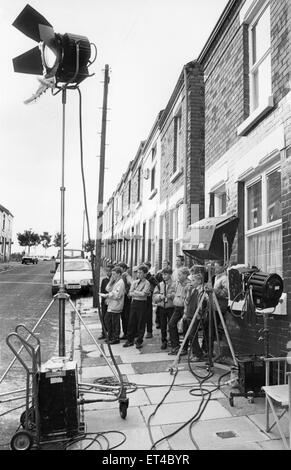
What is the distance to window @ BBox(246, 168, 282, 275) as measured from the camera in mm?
5789

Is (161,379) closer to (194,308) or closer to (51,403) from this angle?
(194,308)

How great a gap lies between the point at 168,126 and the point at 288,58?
8124 millimetres

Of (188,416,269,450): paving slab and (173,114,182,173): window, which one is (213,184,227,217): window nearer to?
(173,114,182,173): window

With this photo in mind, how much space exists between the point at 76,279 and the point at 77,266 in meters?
1.89

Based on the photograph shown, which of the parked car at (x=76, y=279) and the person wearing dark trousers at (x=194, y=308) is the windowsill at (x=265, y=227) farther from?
the parked car at (x=76, y=279)

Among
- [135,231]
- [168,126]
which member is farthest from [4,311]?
[135,231]

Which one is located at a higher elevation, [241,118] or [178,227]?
[241,118]

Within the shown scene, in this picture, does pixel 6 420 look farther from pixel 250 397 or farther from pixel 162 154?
pixel 162 154

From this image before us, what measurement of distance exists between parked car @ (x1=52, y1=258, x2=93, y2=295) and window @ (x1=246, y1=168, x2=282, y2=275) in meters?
10.5

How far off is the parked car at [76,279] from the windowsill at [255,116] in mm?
10948

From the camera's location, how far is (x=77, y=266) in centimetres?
1848

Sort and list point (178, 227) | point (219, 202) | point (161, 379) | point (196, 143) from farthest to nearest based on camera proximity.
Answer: point (178, 227) < point (196, 143) < point (219, 202) < point (161, 379)

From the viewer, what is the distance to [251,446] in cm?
356

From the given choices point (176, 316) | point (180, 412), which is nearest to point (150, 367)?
point (176, 316)
